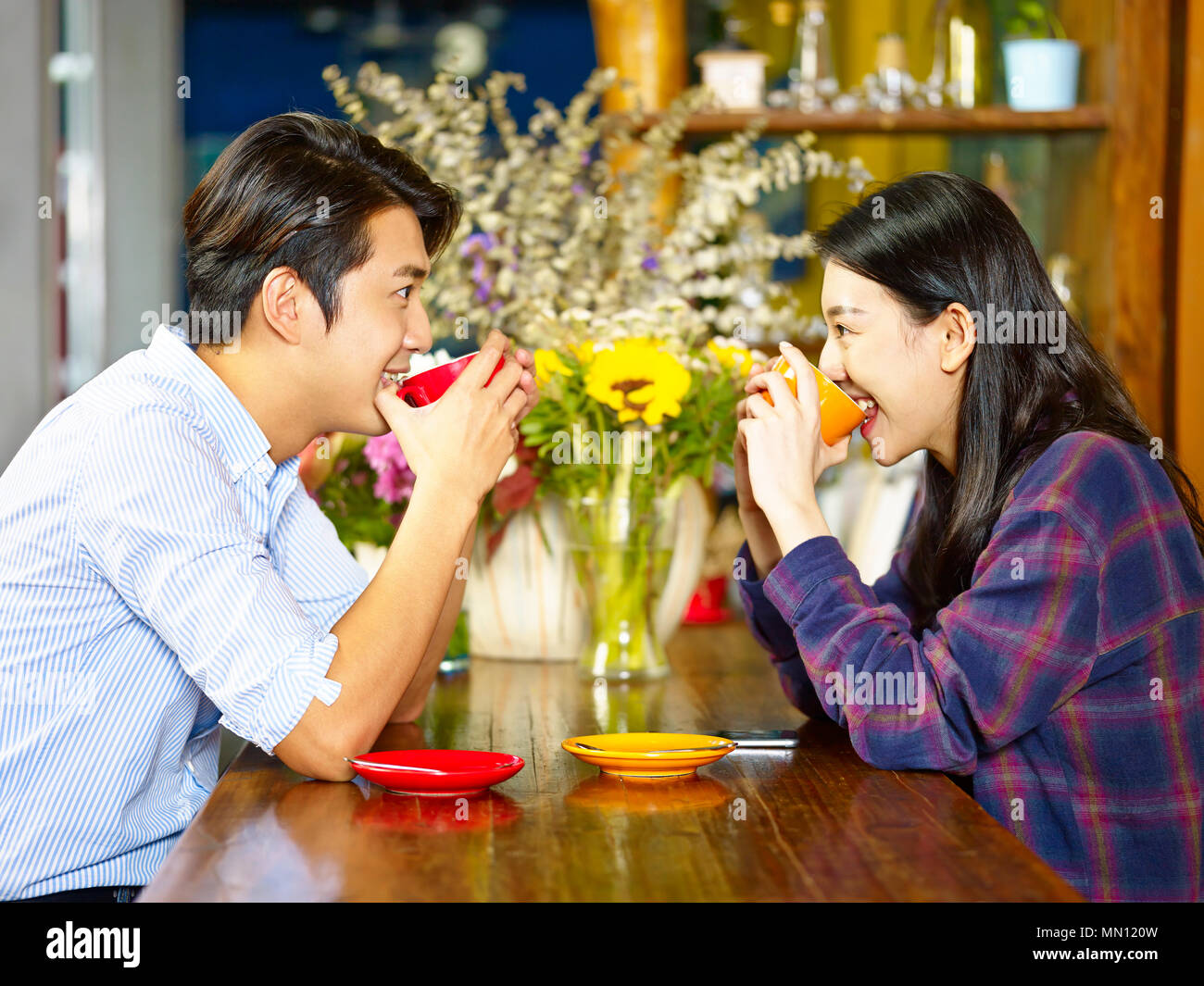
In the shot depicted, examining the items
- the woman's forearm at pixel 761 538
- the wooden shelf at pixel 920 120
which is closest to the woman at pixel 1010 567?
the woman's forearm at pixel 761 538

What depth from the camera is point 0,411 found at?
93.1 inches

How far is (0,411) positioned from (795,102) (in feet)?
5.42

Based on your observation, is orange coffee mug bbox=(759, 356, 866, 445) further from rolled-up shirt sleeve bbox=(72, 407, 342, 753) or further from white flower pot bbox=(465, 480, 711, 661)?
rolled-up shirt sleeve bbox=(72, 407, 342, 753)

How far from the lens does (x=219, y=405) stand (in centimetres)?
129

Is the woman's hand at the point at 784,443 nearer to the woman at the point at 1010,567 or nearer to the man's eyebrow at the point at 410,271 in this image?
the woman at the point at 1010,567

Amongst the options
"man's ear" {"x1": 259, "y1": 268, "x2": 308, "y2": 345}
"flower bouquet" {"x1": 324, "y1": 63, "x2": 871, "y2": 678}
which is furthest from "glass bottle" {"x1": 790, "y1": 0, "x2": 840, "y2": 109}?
"man's ear" {"x1": 259, "y1": 268, "x2": 308, "y2": 345}

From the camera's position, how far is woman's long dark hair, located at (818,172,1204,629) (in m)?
1.29

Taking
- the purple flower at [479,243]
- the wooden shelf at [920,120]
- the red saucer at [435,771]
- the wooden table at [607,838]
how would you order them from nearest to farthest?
the wooden table at [607,838] < the red saucer at [435,771] < the purple flower at [479,243] < the wooden shelf at [920,120]

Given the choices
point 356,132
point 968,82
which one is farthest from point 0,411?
point 968,82

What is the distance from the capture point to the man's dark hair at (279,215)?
4.29 feet

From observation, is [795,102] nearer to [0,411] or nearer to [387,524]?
[387,524]

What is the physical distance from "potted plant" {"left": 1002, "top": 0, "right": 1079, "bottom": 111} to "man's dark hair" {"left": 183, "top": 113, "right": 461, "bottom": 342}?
5.69 feet

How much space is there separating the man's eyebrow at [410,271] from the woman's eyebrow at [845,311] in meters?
0.43

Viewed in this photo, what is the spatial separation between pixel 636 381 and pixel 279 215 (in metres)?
0.49
